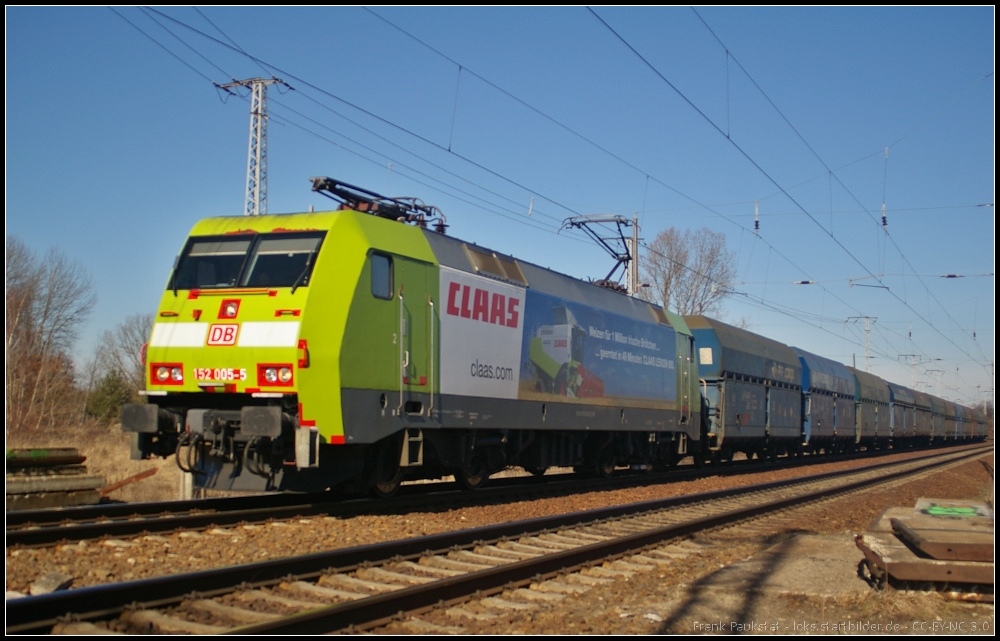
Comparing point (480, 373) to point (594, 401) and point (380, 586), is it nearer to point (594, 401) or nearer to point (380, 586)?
point (594, 401)

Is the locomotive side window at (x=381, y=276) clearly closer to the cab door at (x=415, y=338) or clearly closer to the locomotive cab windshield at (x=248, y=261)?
the cab door at (x=415, y=338)

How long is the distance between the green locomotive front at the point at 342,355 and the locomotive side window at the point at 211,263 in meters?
0.02

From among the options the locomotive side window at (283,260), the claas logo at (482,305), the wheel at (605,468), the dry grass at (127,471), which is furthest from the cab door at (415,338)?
the wheel at (605,468)

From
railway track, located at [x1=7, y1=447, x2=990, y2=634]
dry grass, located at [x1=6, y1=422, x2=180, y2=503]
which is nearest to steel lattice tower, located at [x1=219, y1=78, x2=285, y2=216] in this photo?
dry grass, located at [x1=6, y1=422, x2=180, y2=503]

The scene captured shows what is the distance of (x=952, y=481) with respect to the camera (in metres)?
22.8

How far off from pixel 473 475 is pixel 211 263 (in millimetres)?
5475

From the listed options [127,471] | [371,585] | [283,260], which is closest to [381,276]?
[283,260]

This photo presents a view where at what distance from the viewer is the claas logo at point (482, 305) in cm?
1215

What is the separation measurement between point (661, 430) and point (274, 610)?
45.8ft

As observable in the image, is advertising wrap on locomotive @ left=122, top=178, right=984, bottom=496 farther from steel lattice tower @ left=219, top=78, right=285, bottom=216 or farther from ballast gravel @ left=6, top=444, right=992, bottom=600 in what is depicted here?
steel lattice tower @ left=219, top=78, right=285, bottom=216

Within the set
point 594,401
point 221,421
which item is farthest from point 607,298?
point 221,421

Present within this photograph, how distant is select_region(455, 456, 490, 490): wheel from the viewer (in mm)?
13203

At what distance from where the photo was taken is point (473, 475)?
13578 millimetres

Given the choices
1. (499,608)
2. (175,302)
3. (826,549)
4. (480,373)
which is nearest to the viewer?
(499,608)
